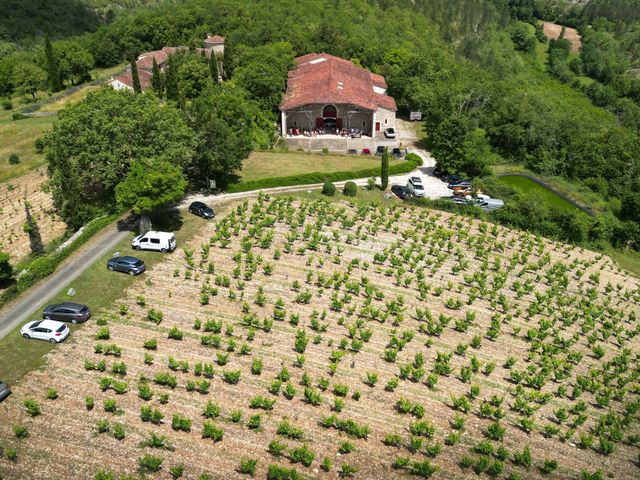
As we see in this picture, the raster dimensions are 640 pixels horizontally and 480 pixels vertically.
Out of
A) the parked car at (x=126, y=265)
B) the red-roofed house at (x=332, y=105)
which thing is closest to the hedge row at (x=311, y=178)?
the red-roofed house at (x=332, y=105)

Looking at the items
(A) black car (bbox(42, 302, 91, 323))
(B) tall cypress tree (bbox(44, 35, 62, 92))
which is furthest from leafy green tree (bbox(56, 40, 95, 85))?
(A) black car (bbox(42, 302, 91, 323))

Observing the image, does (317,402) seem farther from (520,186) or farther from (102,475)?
(520,186)

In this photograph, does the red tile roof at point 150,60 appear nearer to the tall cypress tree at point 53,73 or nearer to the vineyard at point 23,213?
the tall cypress tree at point 53,73

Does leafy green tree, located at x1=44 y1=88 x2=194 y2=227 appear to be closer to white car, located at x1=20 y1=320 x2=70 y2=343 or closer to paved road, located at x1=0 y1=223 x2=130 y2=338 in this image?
paved road, located at x1=0 y1=223 x2=130 y2=338

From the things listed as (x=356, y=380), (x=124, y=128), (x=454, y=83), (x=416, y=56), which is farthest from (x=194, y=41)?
(x=356, y=380)

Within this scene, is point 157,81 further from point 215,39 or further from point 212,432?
point 212,432

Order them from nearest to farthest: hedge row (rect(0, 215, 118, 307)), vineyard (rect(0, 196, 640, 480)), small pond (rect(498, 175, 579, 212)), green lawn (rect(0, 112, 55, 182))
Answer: vineyard (rect(0, 196, 640, 480))
hedge row (rect(0, 215, 118, 307))
green lawn (rect(0, 112, 55, 182))
small pond (rect(498, 175, 579, 212))
